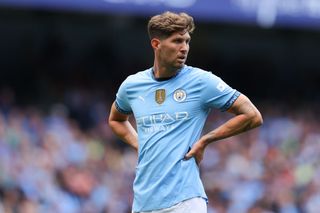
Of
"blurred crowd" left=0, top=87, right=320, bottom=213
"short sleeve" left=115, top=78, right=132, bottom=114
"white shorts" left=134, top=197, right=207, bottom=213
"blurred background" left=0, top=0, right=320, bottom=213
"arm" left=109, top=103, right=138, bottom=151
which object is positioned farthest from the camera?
"blurred background" left=0, top=0, right=320, bottom=213

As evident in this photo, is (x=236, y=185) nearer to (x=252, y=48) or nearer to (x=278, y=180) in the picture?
(x=278, y=180)

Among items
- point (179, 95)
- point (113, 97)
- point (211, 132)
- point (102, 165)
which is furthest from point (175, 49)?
point (113, 97)

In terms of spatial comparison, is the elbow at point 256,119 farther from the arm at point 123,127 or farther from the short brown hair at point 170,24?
the arm at point 123,127

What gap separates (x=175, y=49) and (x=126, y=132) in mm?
947

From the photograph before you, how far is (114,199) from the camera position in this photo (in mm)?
13148

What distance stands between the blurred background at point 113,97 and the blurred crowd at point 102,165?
2 centimetres

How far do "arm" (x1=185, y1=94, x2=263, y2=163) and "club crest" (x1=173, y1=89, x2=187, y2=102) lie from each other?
27cm

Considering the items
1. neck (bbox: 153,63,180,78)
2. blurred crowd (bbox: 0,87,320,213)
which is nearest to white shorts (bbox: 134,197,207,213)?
neck (bbox: 153,63,180,78)

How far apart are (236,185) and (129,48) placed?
24.0 feet

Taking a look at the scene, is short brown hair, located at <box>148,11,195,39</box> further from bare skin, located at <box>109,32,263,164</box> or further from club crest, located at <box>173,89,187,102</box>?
club crest, located at <box>173,89,187,102</box>

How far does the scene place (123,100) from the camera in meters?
6.72

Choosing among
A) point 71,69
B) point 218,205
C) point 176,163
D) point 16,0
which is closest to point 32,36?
point 71,69

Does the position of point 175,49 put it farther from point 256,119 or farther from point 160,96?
point 256,119

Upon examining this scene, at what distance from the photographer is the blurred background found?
12.9 meters
